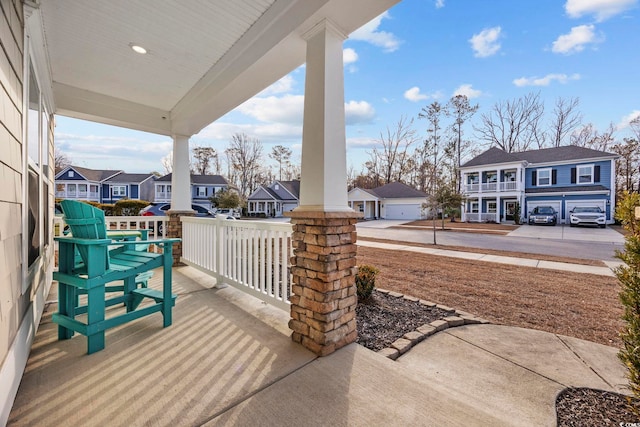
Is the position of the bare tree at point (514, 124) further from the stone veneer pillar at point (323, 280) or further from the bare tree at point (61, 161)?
the bare tree at point (61, 161)

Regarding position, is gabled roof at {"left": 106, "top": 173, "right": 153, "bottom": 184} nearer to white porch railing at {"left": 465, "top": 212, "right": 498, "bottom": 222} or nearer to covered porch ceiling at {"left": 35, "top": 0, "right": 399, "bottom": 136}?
covered porch ceiling at {"left": 35, "top": 0, "right": 399, "bottom": 136}

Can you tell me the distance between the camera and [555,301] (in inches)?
149

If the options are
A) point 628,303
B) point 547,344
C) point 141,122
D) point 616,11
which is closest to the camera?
point 628,303

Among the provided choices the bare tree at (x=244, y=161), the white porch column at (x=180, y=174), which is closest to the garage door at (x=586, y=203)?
the white porch column at (x=180, y=174)

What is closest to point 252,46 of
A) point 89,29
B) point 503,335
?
point 89,29

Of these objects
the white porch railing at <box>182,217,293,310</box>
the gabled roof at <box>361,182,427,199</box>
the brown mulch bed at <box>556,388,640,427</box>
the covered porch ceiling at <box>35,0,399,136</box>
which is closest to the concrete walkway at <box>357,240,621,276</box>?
the brown mulch bed at <box>556,388,640,427</box>

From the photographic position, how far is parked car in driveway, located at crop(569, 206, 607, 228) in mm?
15695

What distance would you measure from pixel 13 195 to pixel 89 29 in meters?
2.24

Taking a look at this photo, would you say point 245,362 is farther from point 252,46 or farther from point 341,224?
point 252,46

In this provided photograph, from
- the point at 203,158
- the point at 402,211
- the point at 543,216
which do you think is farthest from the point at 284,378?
the point at 203,158

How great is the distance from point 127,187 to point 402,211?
2651 centimetres

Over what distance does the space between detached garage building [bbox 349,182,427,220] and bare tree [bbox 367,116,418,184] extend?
14.3 ft

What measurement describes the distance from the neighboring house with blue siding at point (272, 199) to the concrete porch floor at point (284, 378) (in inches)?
1029

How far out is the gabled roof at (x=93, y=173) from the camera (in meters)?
23.5
